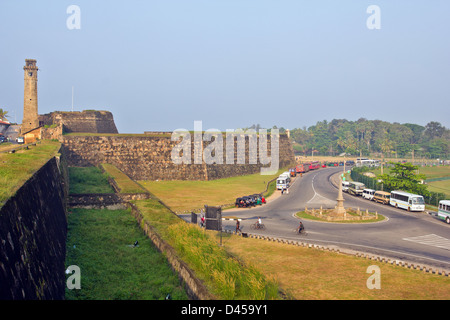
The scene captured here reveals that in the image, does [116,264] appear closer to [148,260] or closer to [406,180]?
[148,260]

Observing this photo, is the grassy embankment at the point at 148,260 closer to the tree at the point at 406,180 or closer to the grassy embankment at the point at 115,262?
the grassy embankment at the point at 115,262

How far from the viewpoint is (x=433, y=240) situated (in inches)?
1134

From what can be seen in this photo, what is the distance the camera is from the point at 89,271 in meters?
14.8

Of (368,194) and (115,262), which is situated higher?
(115,262)

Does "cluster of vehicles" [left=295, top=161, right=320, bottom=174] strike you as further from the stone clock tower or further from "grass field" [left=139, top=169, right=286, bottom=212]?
the stone clock tower

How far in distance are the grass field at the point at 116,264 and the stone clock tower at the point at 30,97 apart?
56.3 meters

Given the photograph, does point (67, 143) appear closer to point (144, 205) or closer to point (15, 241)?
point (144, 205)

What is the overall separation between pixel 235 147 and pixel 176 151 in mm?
17220

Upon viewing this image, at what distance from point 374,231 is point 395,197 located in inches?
603

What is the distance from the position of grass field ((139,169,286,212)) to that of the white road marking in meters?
21.3

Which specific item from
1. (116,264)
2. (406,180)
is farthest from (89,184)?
(406,180)
